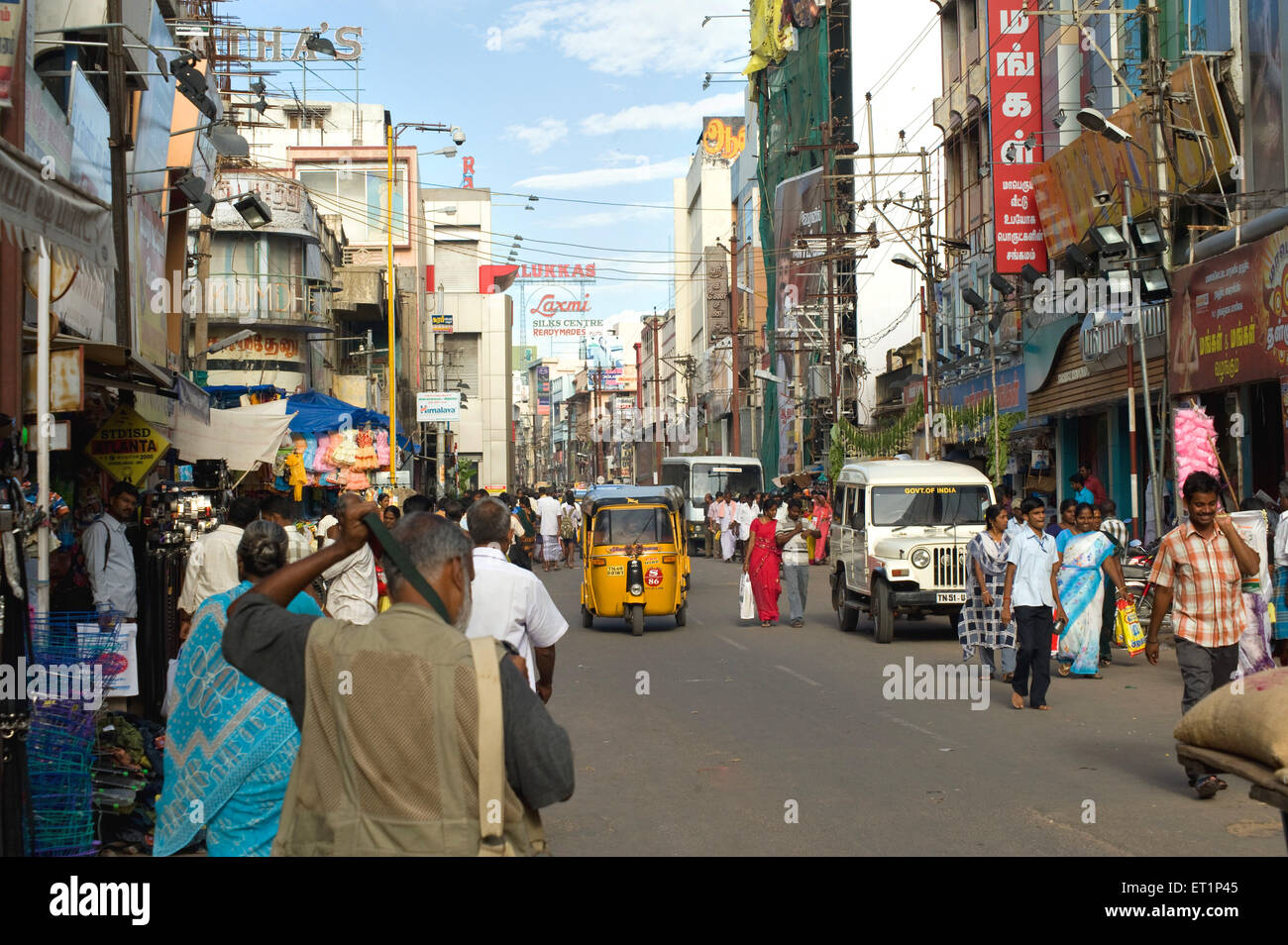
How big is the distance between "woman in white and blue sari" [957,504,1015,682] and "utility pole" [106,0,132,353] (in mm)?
8466

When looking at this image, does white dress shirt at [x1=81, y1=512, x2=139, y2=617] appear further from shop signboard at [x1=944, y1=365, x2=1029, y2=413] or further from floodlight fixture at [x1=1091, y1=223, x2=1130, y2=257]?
shop signboard at [x1=944, y1=365, x2=1029, y2=413]

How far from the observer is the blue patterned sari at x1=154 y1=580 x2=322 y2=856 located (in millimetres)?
5191

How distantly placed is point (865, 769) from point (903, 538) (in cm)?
872

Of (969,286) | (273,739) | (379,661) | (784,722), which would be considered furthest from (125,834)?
(969,286)

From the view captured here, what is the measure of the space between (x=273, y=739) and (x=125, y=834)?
2653 millimetres

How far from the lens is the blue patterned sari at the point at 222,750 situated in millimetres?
5191

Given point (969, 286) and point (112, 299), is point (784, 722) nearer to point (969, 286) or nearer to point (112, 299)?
point (112, 299)

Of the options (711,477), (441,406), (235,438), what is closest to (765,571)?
(235,438)

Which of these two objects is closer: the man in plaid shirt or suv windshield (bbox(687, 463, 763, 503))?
the man in plaid shirt

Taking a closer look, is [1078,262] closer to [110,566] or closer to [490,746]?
[110,566]

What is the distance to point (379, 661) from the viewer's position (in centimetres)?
334

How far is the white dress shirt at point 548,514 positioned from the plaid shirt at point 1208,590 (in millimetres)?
24420

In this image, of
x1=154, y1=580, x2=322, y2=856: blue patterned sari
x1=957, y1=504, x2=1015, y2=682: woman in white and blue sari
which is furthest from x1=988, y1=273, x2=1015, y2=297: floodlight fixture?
x1=154, y1=580, x2=322, y2=856: blue patterned sari

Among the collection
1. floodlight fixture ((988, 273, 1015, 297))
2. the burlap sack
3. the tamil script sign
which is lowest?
the burlap sack
